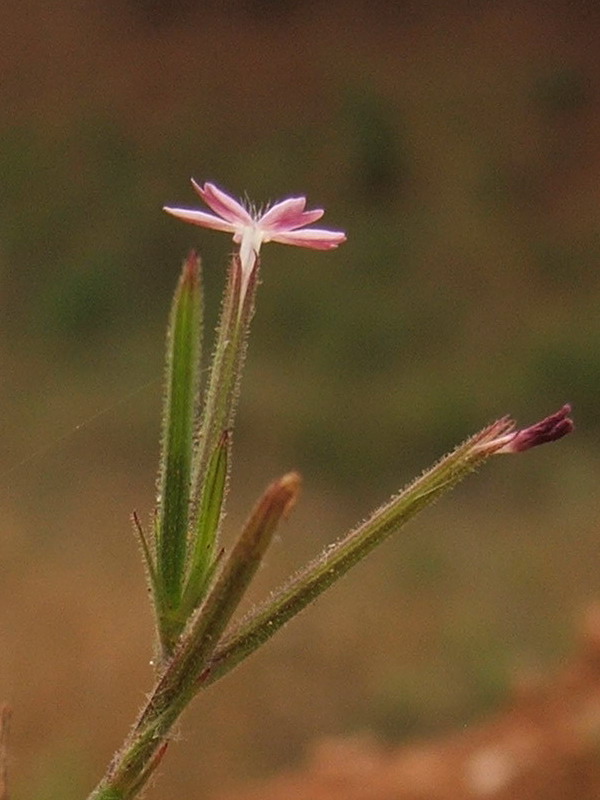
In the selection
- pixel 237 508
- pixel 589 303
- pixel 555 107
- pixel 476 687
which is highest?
pixel 555 107

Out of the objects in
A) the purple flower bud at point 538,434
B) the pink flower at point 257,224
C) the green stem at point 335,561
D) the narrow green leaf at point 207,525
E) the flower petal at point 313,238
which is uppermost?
the pink flower at point 257,224

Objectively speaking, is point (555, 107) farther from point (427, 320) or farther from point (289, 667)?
point (289, 667)

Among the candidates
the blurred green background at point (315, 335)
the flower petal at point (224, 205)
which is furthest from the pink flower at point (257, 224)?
the blurred green background at point (315, 335)

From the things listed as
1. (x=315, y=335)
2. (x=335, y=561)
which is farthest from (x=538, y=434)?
(x=315, y=335)

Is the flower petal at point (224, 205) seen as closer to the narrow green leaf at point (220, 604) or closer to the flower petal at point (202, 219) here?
the flower petal at point (202, 219)

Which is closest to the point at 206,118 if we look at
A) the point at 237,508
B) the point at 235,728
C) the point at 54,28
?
the point at 54,28

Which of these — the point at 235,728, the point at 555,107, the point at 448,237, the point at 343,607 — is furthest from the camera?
the point at 555,107

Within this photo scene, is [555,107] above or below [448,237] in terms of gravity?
above

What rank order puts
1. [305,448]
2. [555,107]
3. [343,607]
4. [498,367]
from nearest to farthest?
[343,607], [305,448], [498,367], [555,107]
